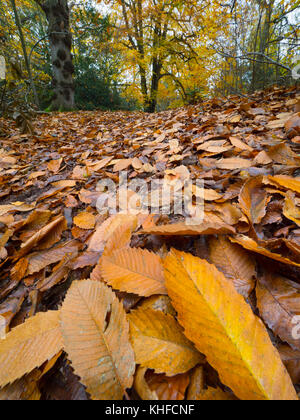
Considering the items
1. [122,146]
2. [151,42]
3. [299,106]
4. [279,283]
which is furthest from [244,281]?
[151,42]

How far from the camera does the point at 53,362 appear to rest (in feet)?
1.16

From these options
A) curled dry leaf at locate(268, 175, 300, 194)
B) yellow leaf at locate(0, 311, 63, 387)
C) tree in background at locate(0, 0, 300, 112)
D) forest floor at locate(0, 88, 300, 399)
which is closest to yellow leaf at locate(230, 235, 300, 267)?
forest floor at locate(0, 88, 300, 399)

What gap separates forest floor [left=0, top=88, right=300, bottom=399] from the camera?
315 millimetres

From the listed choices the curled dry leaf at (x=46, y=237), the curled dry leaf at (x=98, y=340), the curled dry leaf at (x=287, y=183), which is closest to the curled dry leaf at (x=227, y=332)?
the curled dry leaf at (x=98, y=340)

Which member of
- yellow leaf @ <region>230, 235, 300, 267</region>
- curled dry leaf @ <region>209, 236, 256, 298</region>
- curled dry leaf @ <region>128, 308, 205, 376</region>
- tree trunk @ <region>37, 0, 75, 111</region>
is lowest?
curled dry leaf @ <region>128, 308, 205, 376</region>

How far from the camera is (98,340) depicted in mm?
345

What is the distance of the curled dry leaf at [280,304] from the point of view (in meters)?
0.34

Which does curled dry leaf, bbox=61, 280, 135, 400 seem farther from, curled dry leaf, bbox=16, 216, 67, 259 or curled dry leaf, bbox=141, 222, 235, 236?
curled dry leaf, bbox=16, 216, 67, 259

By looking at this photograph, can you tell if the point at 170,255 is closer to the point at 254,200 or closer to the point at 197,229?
the point at 197,229

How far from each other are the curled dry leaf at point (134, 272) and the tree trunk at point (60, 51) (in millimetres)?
6835

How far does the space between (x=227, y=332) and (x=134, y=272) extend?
0.21 meters

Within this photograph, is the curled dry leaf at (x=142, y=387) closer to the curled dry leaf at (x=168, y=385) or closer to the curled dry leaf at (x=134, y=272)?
the curled dry leaf at (x=168, y=385)

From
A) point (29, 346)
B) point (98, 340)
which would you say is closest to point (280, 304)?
point (98, 340)
